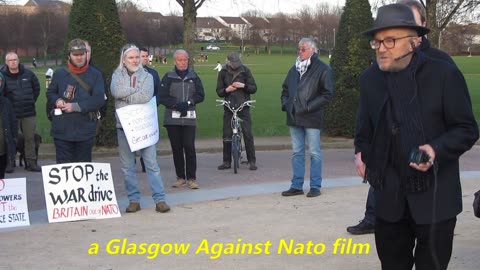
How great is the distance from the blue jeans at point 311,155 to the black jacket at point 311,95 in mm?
127

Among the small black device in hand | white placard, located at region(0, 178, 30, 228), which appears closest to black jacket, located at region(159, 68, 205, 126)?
A: white placard, located at region(0, 178, 30, 228)

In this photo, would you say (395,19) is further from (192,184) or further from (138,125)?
(192,184)

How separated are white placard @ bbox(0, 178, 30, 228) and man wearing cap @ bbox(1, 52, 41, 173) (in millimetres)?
4249

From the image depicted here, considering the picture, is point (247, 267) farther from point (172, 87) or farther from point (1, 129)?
point (172, 87)

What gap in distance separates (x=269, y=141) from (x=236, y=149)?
4.06 metres

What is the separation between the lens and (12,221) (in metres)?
7.64

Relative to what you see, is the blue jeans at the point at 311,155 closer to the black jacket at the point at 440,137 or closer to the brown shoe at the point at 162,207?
the brown shoe at the point at 162,207

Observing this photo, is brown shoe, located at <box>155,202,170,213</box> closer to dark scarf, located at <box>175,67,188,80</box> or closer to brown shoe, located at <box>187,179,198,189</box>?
brown shoe, located at <box>187,179,198,189</box>

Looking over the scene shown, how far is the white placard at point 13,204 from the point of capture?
763 centimetres

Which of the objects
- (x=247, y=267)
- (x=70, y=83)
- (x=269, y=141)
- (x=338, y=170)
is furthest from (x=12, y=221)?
(x=269, y=141)

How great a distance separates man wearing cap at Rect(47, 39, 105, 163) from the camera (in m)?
7.96

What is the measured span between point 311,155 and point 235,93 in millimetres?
3246

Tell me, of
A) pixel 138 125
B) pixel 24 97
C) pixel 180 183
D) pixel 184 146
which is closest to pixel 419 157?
pixel 138 125

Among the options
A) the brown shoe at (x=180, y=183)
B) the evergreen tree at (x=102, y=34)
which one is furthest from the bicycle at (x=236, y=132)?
the evergreen tree at (x=102, y=34)
